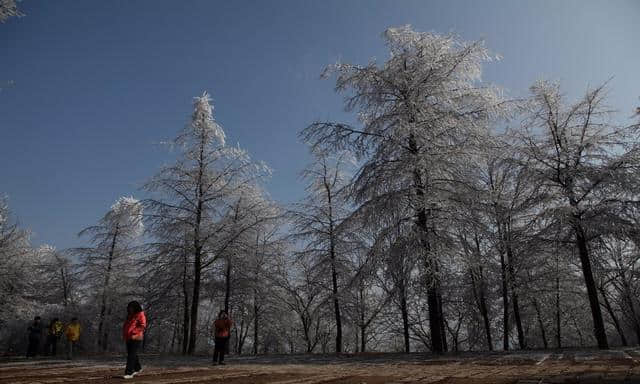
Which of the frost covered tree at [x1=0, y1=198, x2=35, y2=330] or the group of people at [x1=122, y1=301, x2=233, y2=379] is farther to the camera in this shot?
the frost covered tree at [x1=0, y1=198, x2=35, y2=330]

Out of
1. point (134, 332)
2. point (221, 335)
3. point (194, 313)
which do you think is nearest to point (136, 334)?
point (134, 332)

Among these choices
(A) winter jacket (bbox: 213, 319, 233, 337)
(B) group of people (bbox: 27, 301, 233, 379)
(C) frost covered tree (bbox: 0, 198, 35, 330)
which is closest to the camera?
(B) group of people (bbox: 27, 301, 233, 379)

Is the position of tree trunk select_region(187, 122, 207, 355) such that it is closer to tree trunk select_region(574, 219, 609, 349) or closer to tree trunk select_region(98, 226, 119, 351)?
tree trunk select_region(98, 226, 119, 351)

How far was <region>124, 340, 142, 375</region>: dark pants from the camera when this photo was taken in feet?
19.5

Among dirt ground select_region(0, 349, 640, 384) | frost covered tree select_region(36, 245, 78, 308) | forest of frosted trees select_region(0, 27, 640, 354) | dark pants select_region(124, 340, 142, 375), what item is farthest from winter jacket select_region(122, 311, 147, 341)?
frost covered tree select_region(36, 245, 78, 308)

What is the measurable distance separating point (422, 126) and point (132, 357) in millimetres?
8665

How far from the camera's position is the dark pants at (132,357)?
593 centimetres

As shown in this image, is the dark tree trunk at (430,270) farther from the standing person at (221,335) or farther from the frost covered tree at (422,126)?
the standing person at (221,335)

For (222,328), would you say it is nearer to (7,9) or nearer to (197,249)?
(197,249)

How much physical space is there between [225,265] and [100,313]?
453 inches

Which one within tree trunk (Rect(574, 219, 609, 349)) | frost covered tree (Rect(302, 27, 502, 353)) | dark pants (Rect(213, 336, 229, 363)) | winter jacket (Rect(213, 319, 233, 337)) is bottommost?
dark pants (Rect(213, 336, 229, 363))

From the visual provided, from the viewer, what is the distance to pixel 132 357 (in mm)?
6121

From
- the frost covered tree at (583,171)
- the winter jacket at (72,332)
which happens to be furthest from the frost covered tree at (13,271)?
the frost covered tree at (583,171)

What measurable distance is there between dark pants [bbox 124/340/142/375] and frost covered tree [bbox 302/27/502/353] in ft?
22.0
